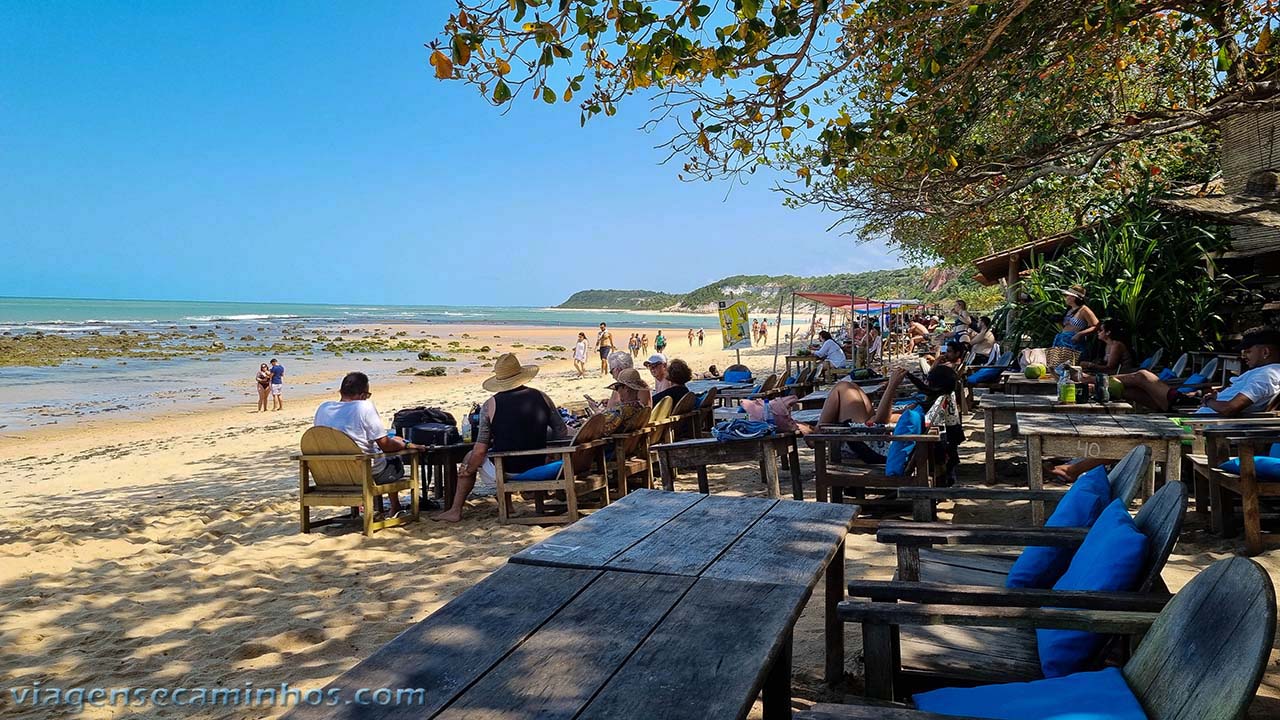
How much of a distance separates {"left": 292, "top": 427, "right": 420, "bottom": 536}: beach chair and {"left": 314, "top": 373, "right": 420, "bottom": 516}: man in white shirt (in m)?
0.06

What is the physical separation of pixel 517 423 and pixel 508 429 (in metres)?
0.07

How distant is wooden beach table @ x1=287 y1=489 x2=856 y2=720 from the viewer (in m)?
1.33

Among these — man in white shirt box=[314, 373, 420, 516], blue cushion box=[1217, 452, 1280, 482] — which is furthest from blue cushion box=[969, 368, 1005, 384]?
man in white shirt box=[314, 373, 420, 516]

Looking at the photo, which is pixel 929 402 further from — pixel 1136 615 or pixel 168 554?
pixel 168 554

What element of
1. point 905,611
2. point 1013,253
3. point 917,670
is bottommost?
point 917,670

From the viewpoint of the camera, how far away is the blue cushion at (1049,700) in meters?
1.55

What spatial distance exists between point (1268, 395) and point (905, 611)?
14.0ft

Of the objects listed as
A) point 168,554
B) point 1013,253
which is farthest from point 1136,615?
point 1013,253

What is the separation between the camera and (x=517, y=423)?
5367 millimetres

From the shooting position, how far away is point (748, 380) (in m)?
10.4

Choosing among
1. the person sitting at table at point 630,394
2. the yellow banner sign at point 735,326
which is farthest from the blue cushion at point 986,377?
the person sitting at table at point 630,394

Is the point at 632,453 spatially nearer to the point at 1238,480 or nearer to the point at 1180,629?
the point at 1238,480

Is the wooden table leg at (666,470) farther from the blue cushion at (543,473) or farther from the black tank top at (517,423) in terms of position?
the black tank top at (517,423)

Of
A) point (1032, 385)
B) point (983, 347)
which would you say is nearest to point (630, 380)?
point (1032, 385)
